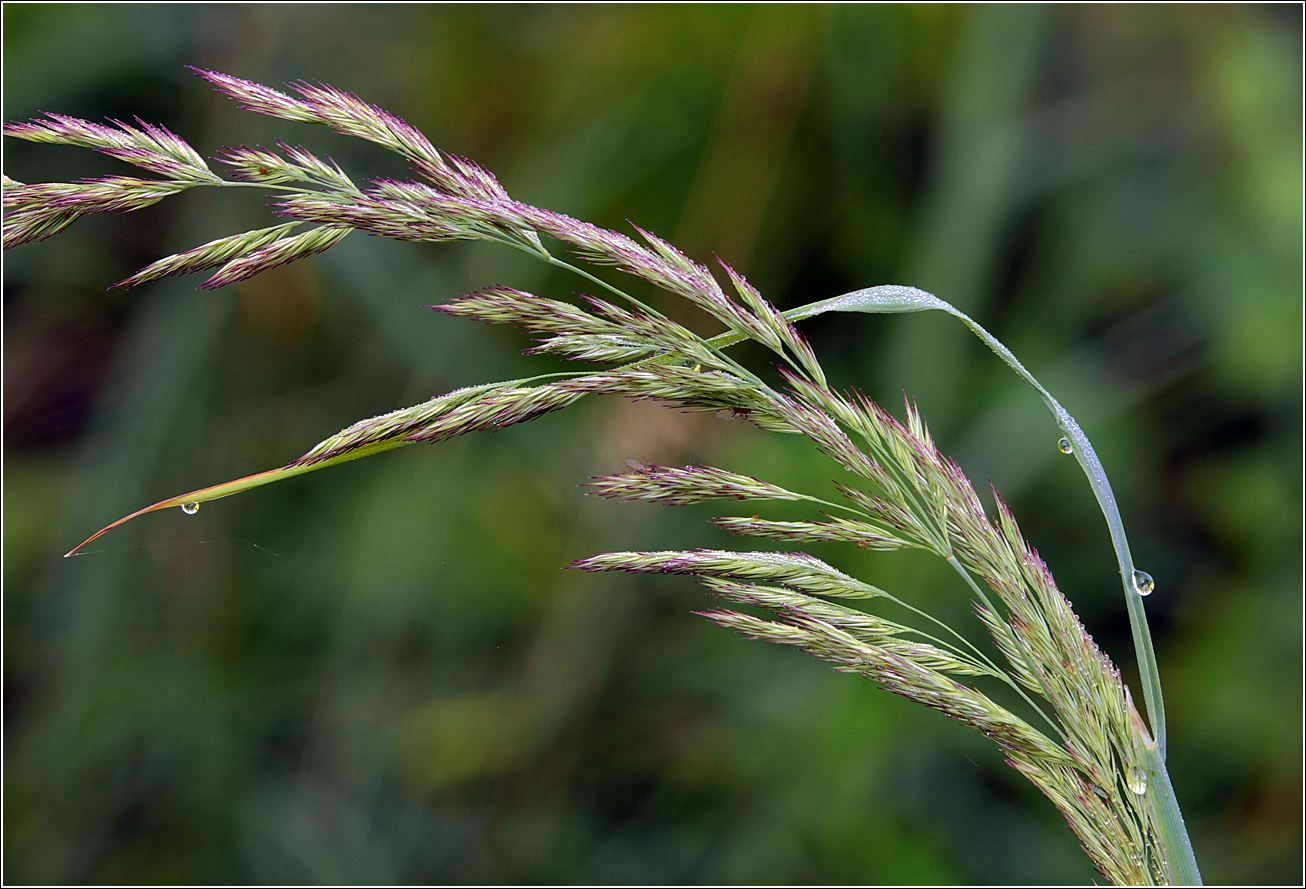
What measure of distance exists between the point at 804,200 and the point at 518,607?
1.16 metres

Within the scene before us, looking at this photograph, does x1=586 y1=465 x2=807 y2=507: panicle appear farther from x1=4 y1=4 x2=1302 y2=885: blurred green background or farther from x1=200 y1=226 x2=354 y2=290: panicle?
x1=4 y1=4 x2=1302 y2=885: blurred green background

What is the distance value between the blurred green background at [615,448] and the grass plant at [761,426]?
1.07 meters

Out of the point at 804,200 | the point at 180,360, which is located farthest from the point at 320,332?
the point at 804,200

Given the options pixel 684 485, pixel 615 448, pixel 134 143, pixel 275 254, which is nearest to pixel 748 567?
pixel 684 485

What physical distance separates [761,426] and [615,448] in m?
1.23

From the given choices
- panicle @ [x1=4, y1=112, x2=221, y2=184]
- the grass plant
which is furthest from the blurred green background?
panicle @ [x1=4, y1=112, x2=221, y2=184]

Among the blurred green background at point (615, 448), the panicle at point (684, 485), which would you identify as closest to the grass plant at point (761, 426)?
the panicle at point (684, 485)

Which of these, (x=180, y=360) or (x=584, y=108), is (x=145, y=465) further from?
(x=584, y=108)

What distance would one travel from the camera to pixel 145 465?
6.45ft

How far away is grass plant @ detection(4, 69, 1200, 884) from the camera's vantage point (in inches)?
28.5

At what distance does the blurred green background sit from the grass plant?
107cm

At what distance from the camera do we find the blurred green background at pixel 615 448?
1868 mm

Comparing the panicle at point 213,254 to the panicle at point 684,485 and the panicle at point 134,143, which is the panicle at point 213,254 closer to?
the panicle at point 134,143

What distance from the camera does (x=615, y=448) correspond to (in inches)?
78.0
